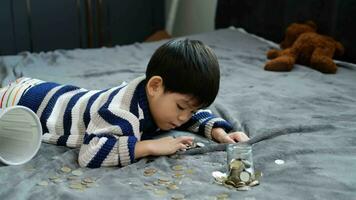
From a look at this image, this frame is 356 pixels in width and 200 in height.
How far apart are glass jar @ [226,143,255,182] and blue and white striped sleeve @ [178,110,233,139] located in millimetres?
262

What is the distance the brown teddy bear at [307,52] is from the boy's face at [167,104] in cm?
97

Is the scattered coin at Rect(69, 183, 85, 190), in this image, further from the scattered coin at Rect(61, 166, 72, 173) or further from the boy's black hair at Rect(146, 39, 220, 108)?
the boy's black hair at Rect(146, 39, 220, 108)

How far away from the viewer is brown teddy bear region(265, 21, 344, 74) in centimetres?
192

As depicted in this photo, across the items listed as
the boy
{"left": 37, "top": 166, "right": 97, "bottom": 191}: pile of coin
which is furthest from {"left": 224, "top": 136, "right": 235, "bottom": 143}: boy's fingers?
{"left": 37, "top": 166, "right": 97, "bottom": 191}: pile of coin

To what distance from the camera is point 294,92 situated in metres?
1.60

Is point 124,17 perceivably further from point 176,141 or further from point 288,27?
point 176,141

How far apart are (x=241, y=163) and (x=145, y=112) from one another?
0.28 m

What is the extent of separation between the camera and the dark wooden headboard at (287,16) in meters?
1.99

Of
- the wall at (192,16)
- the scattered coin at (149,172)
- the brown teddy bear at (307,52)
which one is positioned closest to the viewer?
the scattered coin at (149,172)

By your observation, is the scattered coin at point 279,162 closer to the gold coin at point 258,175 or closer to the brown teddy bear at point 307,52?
the gold coin at point 258,175

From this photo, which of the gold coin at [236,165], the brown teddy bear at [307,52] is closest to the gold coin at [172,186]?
the gold coin at [236,165]

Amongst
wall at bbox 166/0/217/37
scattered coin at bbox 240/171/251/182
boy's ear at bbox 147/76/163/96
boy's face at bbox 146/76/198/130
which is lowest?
wall at bbox 166/0/217/37

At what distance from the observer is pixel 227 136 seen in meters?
1.18

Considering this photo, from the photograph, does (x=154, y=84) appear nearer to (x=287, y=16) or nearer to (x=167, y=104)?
(x=167, y=104)
